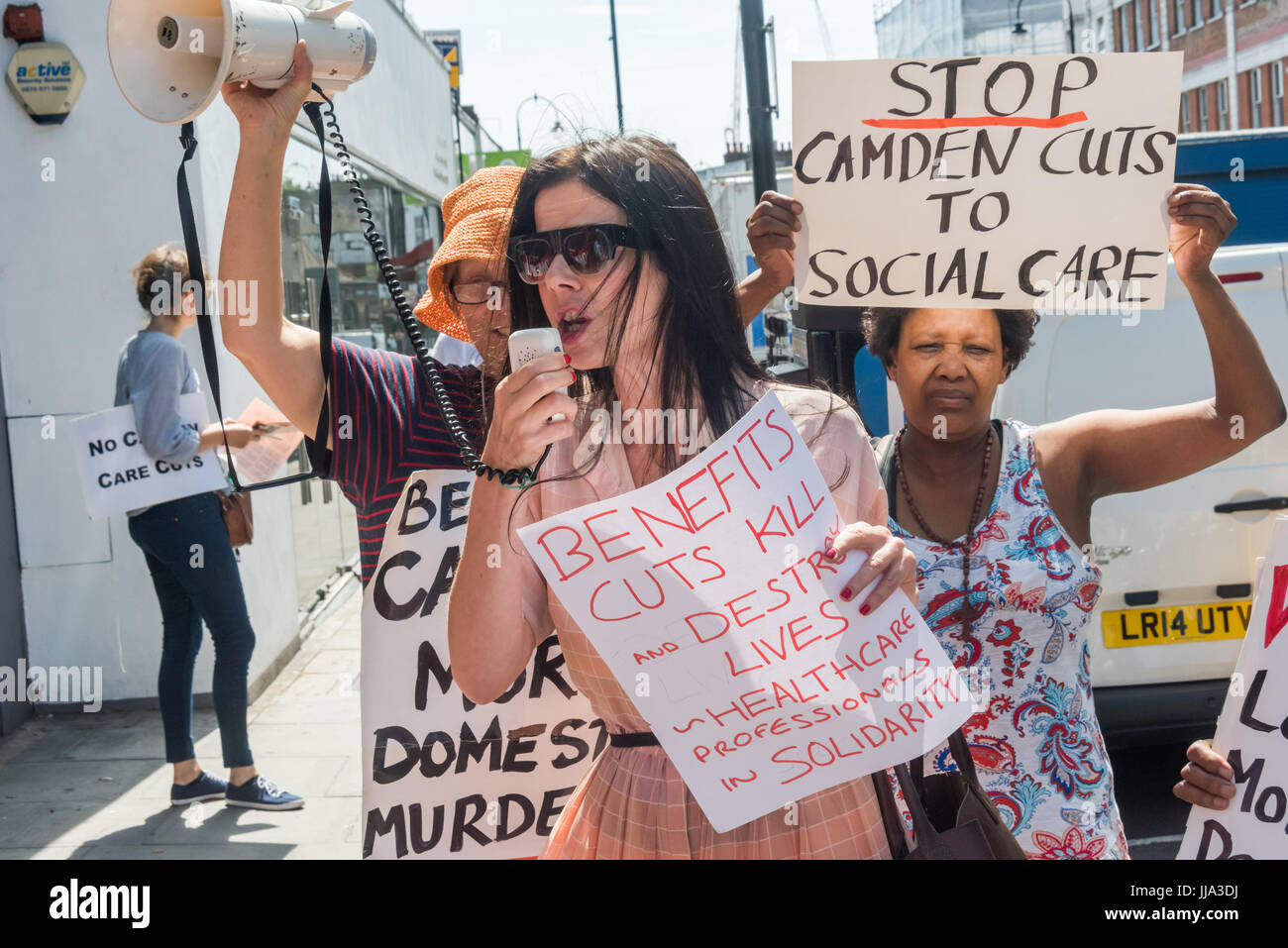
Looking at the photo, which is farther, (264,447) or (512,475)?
(264,447)

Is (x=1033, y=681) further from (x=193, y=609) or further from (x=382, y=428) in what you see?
(x=193, y=609)

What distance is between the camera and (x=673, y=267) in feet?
5.91

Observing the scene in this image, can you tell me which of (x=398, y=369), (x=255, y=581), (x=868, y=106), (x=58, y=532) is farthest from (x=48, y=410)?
(x=868, y=106)

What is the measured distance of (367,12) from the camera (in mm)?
9633

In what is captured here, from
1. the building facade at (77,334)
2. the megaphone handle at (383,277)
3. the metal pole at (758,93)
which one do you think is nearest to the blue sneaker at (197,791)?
the building facade at (77,334)

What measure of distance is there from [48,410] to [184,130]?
449cm

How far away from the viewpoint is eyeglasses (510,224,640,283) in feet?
5.74

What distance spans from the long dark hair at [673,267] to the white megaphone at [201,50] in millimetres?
377

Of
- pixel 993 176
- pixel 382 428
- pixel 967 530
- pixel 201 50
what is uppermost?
pixel 201 50

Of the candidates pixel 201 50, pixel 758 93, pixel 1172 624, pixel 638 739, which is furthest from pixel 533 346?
pixel 758 93

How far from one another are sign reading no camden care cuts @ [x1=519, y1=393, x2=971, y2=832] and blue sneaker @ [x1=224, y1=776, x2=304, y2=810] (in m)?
3.71

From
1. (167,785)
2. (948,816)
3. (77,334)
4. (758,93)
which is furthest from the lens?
(758,93)

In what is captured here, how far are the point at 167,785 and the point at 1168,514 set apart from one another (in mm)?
4121

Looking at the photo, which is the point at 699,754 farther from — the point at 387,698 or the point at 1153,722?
the point at 1153,722
